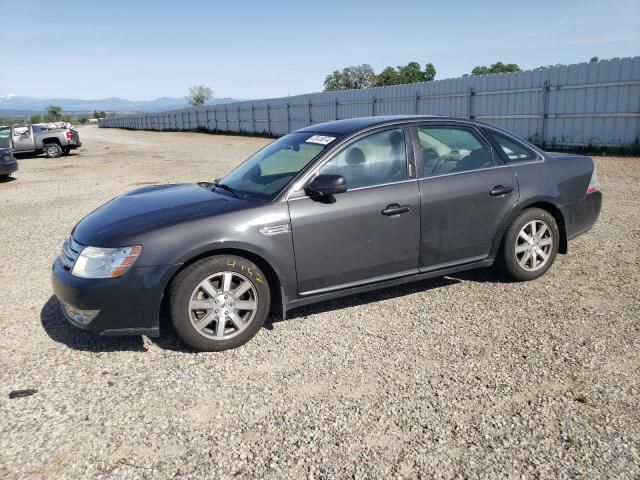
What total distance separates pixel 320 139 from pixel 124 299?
2033mm

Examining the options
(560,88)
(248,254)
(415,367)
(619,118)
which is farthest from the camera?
(560,88)

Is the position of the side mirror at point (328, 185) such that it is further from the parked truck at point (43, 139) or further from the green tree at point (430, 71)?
the green tree at point (430, 71)

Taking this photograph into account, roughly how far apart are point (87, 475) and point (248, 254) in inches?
69.9

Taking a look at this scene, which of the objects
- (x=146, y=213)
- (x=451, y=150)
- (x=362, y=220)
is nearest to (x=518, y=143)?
(x=451, y=150)

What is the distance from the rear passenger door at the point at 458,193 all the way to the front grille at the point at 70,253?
267 cm

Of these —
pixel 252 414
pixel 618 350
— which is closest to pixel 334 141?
pixel 252 414

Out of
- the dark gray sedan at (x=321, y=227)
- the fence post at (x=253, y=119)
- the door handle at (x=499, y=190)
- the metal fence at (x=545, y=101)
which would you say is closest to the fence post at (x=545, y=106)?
the metal fence at (x=545, y=101)

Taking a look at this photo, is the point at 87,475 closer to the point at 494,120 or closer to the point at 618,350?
the point at 618,350

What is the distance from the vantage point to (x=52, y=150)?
73.3ft

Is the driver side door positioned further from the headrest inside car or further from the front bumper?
the front bumper

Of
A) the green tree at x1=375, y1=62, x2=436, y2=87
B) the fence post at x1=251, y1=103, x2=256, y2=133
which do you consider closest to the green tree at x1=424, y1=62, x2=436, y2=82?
the green tree at x1=375, y1=62, x2=436, y2=87

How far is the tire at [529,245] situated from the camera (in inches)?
191

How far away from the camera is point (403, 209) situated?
14.1 ft

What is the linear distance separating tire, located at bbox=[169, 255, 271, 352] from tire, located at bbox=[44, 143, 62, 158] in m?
21.6
